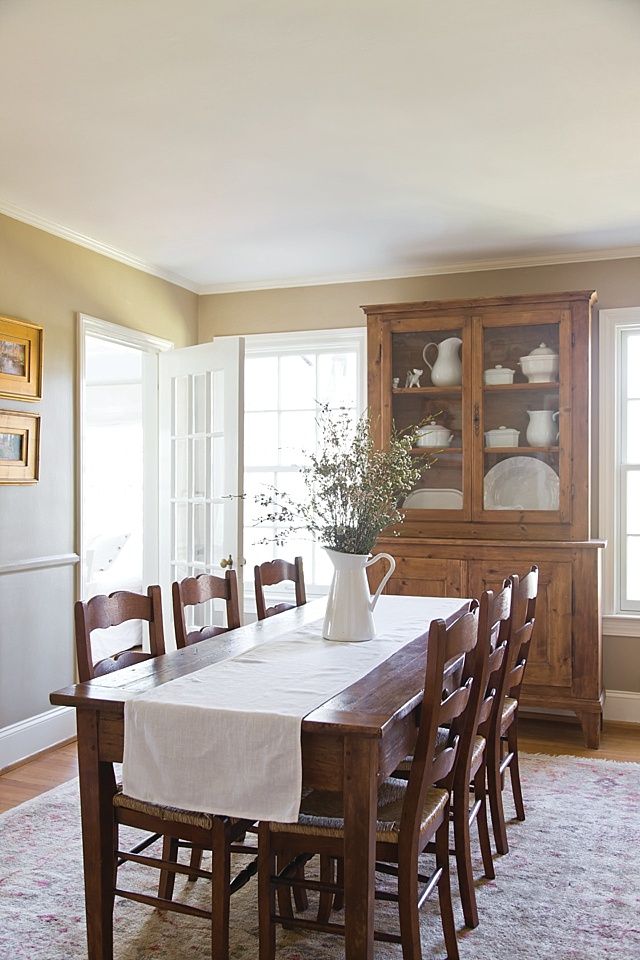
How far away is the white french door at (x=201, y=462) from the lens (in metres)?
4.89

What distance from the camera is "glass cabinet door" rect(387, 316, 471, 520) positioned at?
4.91m

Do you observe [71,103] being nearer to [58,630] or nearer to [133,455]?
[58,630]

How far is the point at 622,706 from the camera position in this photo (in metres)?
4.94

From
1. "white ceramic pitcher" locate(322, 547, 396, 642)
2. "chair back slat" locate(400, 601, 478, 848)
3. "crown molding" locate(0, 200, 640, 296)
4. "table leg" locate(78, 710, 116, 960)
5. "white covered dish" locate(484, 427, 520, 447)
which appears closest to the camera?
"chair back slat" locate(400, 601, 478, 848)

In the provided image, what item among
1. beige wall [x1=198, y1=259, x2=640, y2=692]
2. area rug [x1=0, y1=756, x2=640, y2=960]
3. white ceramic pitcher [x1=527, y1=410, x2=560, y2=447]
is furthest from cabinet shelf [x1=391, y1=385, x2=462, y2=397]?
area rug [x1=0, y1=756, x2=640, y2=960]

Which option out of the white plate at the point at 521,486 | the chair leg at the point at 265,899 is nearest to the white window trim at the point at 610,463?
the white plate at the point at 521,486

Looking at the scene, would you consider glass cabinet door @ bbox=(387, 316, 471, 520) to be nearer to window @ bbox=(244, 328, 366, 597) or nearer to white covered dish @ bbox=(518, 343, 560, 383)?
white covered dish @ bbox=(518, 343, 560, 383)

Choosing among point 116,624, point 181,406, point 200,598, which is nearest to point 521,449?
point 181,406

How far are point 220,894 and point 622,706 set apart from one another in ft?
11.1

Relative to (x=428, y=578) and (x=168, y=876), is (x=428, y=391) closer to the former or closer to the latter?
(x=428, y=578)

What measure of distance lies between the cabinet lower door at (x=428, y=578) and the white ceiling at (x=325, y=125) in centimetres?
178

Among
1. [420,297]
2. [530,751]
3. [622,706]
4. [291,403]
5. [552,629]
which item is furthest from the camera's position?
[291,403]

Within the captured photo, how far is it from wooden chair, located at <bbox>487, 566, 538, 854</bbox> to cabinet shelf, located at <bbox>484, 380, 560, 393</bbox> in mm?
1641

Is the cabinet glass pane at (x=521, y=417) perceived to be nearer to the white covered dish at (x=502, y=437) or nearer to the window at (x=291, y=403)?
the white covered dish at (x=502, y=437)
